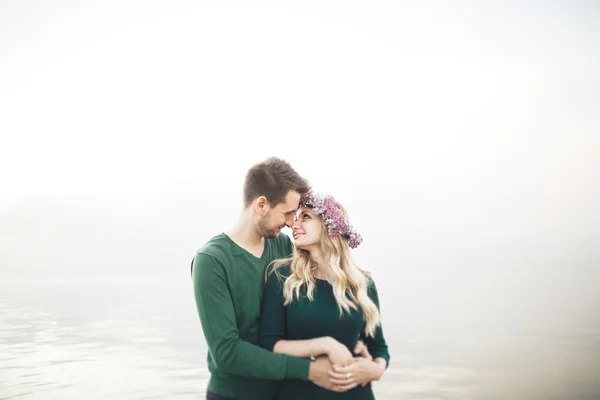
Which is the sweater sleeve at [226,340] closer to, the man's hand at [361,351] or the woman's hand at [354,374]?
the woman's hand at [354,374]

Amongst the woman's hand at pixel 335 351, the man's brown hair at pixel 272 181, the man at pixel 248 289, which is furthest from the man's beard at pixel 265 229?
the woman's hand at pixel 335 351

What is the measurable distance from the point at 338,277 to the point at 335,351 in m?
0.58

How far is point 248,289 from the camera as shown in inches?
139

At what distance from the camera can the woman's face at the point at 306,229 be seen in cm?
389

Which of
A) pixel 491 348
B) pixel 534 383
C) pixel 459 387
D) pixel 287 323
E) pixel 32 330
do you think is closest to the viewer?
pixel 287 323

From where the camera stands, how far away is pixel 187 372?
2717cm

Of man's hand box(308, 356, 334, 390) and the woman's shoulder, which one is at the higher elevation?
the woman's shoulder

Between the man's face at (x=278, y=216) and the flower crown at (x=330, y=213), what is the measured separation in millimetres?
→ 125

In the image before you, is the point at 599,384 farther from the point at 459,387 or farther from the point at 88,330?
the point at 88,330

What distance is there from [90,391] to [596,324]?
142 ft

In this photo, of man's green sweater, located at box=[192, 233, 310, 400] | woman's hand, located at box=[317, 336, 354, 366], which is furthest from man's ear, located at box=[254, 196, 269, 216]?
woman's hand, located at box=[317, 336, 354, 366]

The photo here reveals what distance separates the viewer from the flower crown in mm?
3879

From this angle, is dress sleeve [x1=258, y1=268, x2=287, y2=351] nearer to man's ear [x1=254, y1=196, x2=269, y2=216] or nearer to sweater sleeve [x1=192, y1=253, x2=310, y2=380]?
sweater sleeve [x1=192, y1=253, x2=310, y2=380]

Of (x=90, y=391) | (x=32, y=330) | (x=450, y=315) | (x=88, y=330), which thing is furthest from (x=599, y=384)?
(x=32, y=330)
